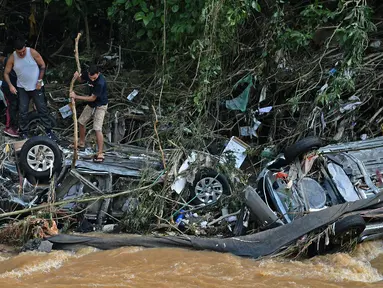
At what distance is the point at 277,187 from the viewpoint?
7594 millimetres

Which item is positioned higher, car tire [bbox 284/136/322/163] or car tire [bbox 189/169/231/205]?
car tire [bbox 284/136/322/163]

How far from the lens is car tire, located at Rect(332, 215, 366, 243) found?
687cm

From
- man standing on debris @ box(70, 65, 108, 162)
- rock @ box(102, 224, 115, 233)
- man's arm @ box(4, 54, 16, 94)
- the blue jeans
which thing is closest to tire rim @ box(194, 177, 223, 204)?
rock @ box(102, 224, 115, 233)

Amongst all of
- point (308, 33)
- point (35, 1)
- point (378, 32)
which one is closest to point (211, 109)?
point (308, 33)

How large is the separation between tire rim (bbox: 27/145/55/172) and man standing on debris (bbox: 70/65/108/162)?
2.38ft

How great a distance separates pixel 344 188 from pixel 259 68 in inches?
133

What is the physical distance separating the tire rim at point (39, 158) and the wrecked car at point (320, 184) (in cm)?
303

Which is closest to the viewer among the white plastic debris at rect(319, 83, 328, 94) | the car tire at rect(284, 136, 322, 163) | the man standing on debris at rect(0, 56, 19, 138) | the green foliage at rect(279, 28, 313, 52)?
the car tire at rect(284, 136, 322, 163)

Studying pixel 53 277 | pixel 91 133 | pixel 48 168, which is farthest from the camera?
pixel 91 133

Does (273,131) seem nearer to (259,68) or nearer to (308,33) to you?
(259,68)

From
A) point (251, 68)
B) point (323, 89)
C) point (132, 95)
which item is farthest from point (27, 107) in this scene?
point (323, 89)

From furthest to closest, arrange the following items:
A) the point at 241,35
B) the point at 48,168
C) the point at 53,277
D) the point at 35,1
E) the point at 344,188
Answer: the point at 35,1
the point at 241,35
the point at 48,168
the point at 344,188
the point at 53,277

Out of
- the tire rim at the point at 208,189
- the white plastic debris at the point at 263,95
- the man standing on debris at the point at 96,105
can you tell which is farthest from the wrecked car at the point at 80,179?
the white plastic debris at the point at 263,95

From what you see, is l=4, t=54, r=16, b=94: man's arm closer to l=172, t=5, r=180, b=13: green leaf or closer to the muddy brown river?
l=172, t=5, r=180, b=13: green leaf
